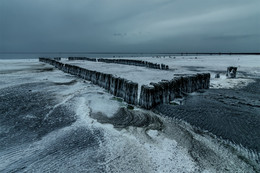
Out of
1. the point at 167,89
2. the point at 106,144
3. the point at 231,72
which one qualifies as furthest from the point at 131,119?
the point at 231,72

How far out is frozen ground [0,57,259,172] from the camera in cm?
257

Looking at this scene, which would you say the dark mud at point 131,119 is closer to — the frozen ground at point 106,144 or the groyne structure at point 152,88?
the frozen ground at point 106,144

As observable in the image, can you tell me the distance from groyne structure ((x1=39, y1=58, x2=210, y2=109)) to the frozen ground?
68cm

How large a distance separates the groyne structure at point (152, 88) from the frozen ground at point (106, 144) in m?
0.68

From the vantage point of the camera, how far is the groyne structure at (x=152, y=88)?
17.2 ft

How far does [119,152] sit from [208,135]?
2.28 meters

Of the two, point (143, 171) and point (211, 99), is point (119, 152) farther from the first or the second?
point (211, 99)

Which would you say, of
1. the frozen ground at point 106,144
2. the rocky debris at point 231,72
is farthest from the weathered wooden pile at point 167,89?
the rocky debris at point 231,72

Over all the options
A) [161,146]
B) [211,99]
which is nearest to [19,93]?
[161,146]

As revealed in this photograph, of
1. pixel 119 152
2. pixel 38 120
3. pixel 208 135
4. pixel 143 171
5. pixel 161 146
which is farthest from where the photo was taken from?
pixel 38 120

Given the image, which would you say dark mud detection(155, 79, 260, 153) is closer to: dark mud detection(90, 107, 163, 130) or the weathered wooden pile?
the weathered wooden pile

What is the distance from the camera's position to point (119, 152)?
9.52 feet

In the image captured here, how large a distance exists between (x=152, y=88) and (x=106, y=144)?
2710 mm

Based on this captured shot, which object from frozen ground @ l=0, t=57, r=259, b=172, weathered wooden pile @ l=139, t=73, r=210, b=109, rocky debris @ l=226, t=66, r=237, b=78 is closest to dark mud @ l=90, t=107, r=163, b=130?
frozen ground @ l=0, t=57, r=259, b=172
